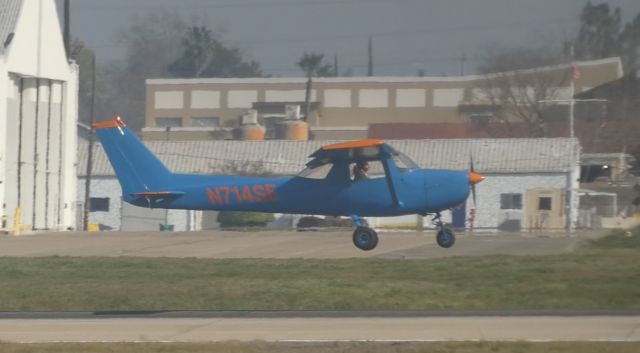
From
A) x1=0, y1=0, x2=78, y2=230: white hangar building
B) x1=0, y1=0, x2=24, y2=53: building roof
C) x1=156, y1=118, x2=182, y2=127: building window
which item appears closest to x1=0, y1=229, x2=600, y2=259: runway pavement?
x1=0, y1=0, x2=78, y2=230: white hangar building

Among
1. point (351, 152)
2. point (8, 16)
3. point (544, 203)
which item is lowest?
point (544, 203)

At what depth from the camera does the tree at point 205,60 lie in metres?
124

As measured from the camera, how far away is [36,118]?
5650cm

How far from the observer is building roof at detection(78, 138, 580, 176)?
194 feet

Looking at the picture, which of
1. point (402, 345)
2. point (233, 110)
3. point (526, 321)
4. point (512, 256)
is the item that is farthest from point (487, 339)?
point (233, 110)

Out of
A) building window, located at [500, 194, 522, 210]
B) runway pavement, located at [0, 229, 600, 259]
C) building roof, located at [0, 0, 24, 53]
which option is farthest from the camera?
building window, located at [500, 194, 522, 210]

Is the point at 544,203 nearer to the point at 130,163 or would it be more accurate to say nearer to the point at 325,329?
the point at 130,163

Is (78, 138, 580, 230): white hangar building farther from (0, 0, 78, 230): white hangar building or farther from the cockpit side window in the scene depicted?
the cockpit side window

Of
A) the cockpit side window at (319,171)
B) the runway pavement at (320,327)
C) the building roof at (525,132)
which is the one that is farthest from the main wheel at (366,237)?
the building roof at (525,132)

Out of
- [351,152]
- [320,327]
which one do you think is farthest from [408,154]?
[320,327]

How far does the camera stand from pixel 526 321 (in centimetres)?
2291

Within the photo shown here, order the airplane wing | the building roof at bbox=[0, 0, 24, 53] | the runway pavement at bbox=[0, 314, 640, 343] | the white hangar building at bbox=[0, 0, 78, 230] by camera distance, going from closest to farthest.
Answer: the runway pavement at bbox=[0, 314, 640, 343]
the airplane wing
the building roof at bbox=[0, 0, 24, 53]
the white hangar building at bbox=[0, 0, 78, 230]

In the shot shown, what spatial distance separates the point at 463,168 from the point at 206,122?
34454 millimetres

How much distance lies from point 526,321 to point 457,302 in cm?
484
